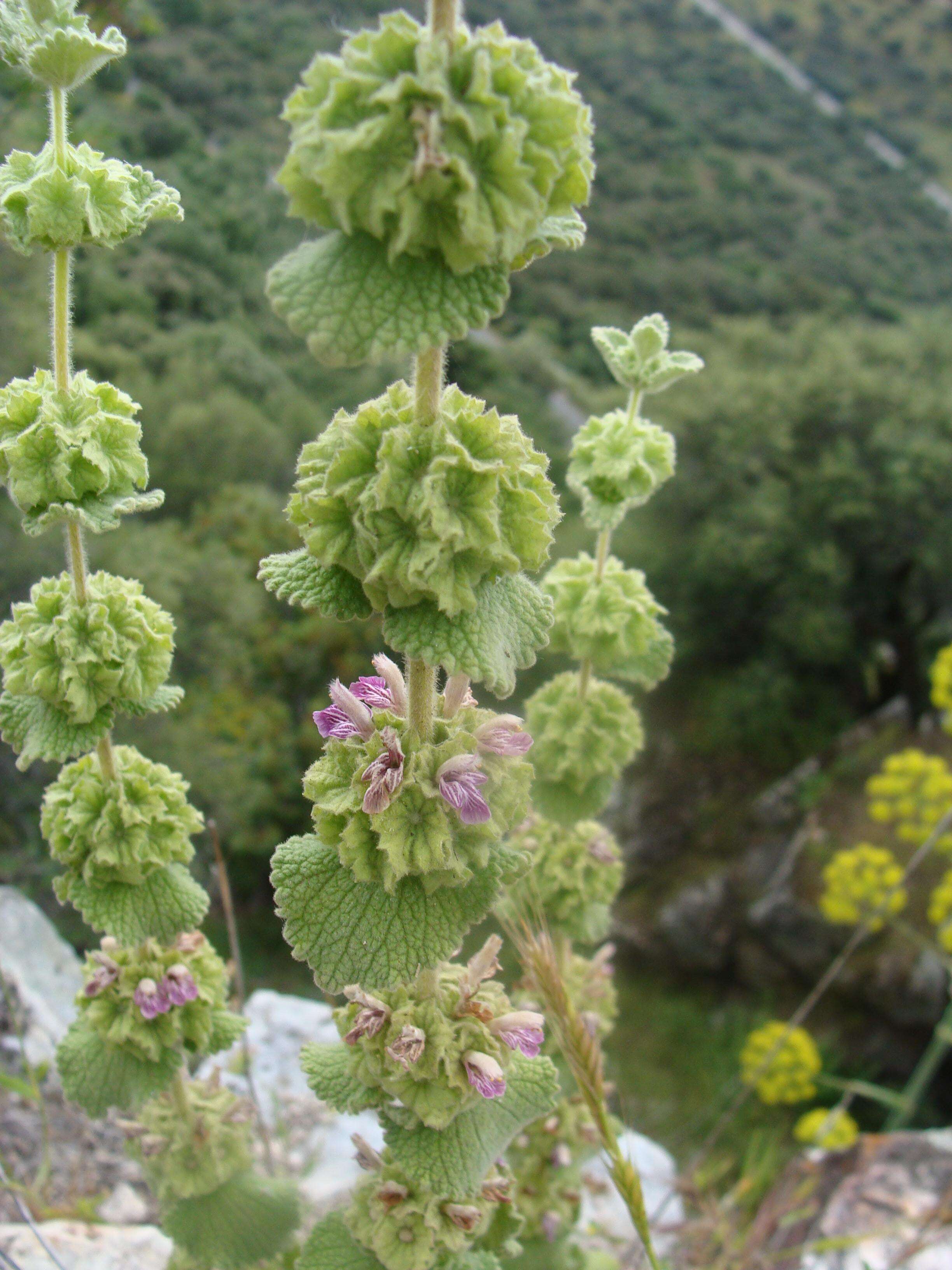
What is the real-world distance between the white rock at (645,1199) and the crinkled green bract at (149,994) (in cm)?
188

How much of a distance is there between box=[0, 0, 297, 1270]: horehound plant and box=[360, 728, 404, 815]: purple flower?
2.19 feet

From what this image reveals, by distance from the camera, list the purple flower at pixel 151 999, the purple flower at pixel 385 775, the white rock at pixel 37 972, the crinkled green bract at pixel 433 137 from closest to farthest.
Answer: the crinkled green bract at pixel 433 137 → the purple flower at pixel 385 775 → the purple flower at pixel 151 999 → the white rock at pixel 37 972

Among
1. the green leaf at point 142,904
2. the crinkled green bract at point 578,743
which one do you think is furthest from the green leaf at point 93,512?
the crinkled green bract at point 578,743

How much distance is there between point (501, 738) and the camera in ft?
5.16

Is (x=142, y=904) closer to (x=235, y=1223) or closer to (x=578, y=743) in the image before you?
(x=235, y=1223)

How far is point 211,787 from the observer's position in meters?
9.27

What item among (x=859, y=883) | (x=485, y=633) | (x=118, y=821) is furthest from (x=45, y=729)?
(x=859, y=883)

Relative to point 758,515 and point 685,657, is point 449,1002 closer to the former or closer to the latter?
point 758,515

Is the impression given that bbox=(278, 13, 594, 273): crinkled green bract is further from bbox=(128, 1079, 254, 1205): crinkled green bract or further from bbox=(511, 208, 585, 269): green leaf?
bbox=(128, 1079, 254, 1205): crinkled green bract

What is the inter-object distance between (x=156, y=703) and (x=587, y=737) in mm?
1240

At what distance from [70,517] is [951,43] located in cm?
3395

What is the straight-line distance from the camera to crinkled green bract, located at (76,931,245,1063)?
87.4 inches

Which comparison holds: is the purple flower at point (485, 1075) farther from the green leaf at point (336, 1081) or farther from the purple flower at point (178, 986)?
the purple flower at point (178, 986)

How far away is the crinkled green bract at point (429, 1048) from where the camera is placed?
1729mm
